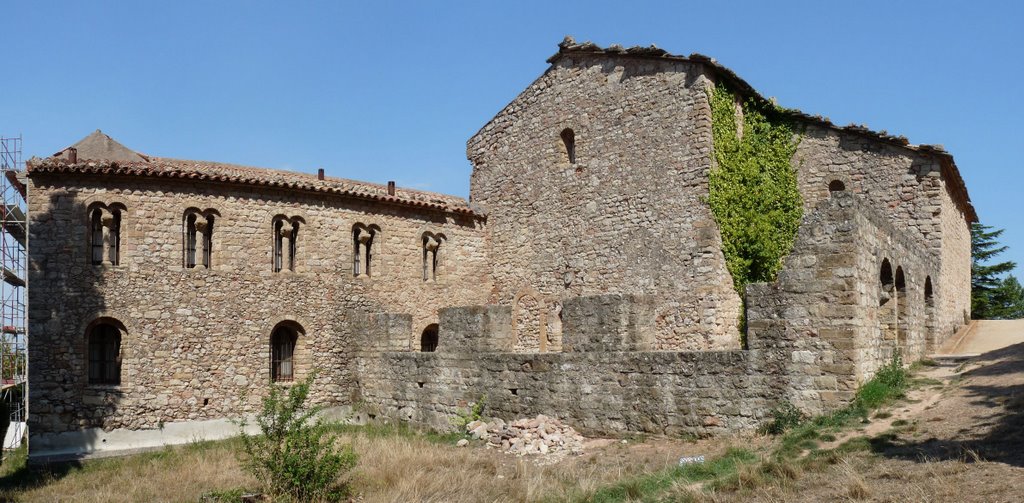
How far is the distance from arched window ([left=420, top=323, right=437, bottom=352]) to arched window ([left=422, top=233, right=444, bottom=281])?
Result: 142cm

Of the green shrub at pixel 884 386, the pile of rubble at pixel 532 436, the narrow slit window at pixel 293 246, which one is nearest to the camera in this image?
the green shrub at pixel 884 386

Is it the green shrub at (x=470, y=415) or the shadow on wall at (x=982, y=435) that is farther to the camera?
the green shrub at (x=470, y=415)

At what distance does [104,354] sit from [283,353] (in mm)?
4116

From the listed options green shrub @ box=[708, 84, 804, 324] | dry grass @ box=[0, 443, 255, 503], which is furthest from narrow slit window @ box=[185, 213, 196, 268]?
green shrub @ box=[708, 84, 804, 324]

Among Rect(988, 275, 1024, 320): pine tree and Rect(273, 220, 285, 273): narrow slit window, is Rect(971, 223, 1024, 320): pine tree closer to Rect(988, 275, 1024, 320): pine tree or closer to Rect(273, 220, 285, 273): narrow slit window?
Rect(988, 275, 1024, 320): pine tree

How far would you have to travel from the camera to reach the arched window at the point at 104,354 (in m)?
18.6

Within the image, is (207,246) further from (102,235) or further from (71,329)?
(71,329)

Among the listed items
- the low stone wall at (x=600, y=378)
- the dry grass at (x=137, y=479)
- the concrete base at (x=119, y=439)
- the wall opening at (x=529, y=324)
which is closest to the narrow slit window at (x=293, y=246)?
the low stone wall at (x=600, y=378)

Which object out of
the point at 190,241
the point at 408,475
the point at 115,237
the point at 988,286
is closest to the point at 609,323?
the point at 408,475

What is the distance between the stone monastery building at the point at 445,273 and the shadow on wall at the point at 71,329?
4 cm

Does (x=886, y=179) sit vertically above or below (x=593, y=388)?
above

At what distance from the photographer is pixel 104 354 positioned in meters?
18.7

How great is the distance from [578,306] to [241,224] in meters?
9.32

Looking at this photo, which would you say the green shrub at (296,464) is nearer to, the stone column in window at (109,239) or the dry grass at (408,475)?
the dry grass at (408,475)
